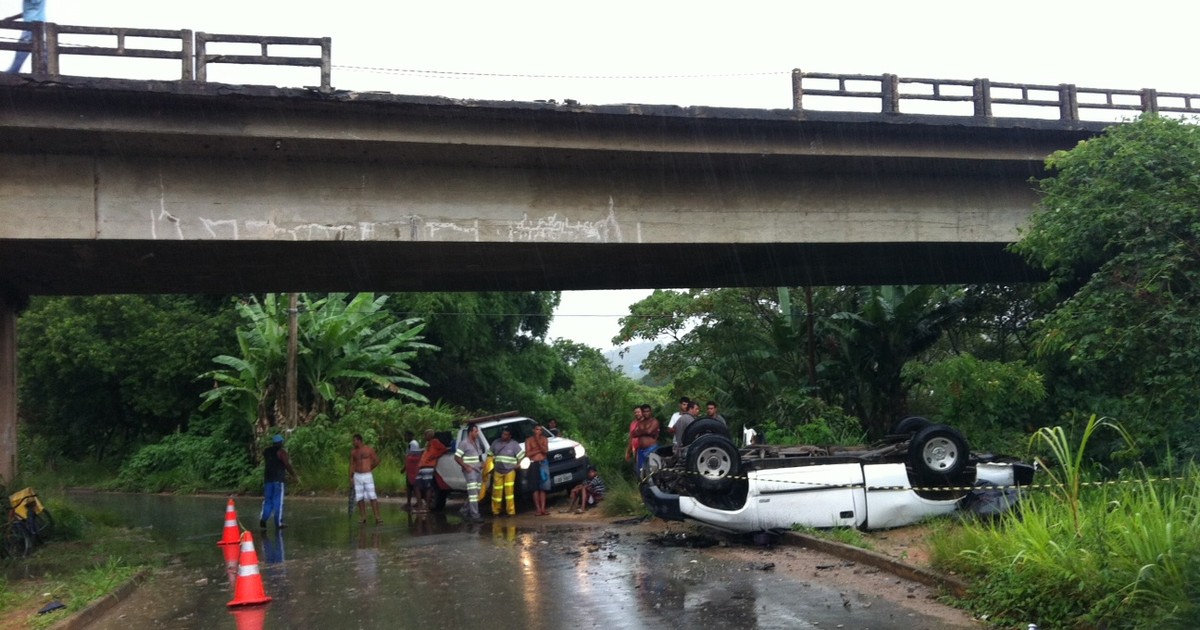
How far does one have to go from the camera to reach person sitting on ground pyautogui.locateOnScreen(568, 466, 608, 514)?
64.5 feet

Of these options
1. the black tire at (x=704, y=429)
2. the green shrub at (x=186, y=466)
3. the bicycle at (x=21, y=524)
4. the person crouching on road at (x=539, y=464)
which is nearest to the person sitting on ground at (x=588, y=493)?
the person crouching on road at (x=539, y=464)

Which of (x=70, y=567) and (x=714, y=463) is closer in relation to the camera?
(x=714, y=463)

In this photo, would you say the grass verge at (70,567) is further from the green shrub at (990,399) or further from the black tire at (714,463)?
the green shrub at (990,399)

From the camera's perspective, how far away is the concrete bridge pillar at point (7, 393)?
55.9ft

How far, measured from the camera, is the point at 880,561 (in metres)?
11.1

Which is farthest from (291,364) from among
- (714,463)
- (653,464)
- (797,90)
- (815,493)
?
(815,493)

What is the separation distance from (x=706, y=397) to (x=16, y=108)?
1516 cm

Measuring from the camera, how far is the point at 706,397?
24516mm

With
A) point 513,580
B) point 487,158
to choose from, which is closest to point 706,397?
point 487,158

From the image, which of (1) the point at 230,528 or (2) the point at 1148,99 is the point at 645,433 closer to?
(1) the point at 230,528

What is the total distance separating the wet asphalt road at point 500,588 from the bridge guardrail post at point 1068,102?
9617 millimetres

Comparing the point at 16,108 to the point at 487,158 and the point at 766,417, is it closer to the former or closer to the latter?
the point at 487,158

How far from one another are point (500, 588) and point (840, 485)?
4.36 metres

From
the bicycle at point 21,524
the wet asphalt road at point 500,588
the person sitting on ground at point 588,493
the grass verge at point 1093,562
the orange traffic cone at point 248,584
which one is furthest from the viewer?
the person sitting on ground at point 588,493
